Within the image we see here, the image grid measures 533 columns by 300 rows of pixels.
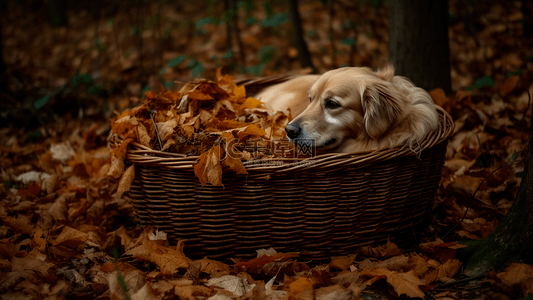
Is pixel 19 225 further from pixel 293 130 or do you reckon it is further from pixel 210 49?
pixel 210 49

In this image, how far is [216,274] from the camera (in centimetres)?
207

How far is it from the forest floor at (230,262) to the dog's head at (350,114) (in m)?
0.63

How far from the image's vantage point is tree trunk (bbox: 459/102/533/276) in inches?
72.0

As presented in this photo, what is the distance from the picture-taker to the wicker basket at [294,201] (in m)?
2.05

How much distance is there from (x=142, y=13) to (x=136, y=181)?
6.16m

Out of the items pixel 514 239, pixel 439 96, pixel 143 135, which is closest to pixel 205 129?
pixel 143 135

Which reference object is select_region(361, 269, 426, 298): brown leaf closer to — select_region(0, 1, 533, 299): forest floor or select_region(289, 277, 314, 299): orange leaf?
select_region(0, 1, 533, 299): forest floor

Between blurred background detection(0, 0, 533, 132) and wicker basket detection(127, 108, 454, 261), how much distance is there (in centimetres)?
186

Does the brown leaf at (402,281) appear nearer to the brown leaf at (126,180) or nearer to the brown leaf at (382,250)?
the brown leaf at (382,250)

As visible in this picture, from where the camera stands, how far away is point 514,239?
186 centimetres

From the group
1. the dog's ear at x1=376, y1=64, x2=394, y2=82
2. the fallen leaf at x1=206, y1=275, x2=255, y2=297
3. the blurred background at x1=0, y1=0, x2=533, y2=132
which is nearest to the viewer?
the fallen leaf at x1=206, y1=275, x2=255, y2=297

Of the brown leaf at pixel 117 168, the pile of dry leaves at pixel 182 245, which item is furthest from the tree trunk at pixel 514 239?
the brown leaf at pixel 117 168

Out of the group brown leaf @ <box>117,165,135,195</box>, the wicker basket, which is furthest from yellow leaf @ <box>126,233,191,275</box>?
brown leaf @ <box>117,165,135,195</box>

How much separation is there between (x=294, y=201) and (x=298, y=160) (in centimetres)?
22
